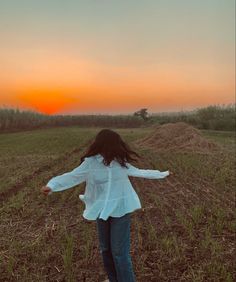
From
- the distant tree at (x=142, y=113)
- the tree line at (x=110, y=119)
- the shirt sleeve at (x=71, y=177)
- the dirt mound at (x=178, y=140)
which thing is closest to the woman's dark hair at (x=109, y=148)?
the shirt sleeve at (x=71, y=177)

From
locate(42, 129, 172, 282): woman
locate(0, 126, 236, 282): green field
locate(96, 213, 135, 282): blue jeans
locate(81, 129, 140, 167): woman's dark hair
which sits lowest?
locate(0, 126, 236, 282): green field

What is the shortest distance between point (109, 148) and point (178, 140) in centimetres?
1746

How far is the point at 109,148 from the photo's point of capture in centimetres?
393

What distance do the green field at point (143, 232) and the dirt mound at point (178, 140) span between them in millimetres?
7235

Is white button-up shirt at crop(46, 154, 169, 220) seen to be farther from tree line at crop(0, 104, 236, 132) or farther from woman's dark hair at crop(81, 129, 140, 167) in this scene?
tree line at crop(0, 104, 236, 132)

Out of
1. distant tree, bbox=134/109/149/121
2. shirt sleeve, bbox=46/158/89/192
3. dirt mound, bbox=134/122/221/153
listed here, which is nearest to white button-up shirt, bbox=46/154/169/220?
shirt sleeve, bbox=46/158/89/192

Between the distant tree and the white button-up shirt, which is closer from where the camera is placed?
the white button-up shirt

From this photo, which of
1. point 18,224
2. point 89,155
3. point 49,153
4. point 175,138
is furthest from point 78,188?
point 175,138

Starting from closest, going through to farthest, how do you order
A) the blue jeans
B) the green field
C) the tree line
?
1. the blue jeans
2. the green field
3. the tree line

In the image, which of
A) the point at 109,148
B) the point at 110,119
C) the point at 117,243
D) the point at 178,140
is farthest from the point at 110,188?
the point at 110,119

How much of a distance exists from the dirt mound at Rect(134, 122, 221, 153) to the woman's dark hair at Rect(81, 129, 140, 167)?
14802mm

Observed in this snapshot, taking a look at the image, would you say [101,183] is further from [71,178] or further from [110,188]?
[71,178]

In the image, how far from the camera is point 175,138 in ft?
70.6

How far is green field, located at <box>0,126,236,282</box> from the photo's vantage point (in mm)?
5105
